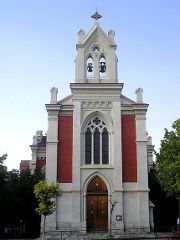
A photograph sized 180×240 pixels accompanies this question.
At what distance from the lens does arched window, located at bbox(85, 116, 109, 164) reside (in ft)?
134

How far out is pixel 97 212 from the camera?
39.8 m

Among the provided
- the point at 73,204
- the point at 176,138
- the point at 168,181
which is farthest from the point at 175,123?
the point at 73,204

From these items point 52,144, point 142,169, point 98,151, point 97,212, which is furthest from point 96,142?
point 97,212

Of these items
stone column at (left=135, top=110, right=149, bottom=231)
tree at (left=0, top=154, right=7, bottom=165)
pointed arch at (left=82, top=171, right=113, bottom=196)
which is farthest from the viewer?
pointed arch at (left=82, top=171, right=113, bottom=196)

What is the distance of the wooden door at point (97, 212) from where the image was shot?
3944 centimetres

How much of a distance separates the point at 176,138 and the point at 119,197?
8791 millimetres

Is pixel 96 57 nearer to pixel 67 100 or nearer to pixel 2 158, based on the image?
pixel 67 100

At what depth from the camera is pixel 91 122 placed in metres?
42.0

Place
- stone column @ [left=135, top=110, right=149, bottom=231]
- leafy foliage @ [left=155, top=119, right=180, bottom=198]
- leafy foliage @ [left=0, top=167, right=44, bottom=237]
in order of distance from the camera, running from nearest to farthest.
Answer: leafy foliage @ [left=155, top=119, right=180, bottom=198], stone column @ [left=135, top=110, right=149, bottom=231], leafy foliage @ [left=0, top=167, right=44, bottom=237]

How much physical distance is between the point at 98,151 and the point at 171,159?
28.7 feet

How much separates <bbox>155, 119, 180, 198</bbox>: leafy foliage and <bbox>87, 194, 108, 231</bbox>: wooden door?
270 inches

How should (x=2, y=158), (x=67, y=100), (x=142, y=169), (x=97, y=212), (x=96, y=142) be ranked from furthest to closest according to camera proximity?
(x=67, y=100), (x=96, y=142), (x=142, y=169), (x=97, y=212), (x=2, y=158)

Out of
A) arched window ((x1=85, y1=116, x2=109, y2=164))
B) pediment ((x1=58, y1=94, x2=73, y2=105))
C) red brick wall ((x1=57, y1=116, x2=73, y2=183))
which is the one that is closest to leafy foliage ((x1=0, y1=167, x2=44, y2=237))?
red brick wall ((x1=57, y1=116, x2=73, y2=183))

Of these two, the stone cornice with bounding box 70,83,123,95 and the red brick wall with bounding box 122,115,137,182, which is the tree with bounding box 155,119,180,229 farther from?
the stone cornice with bounding box 70,83,123,95
